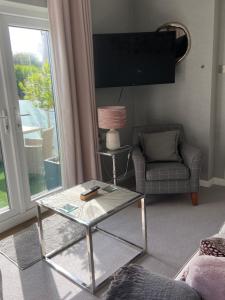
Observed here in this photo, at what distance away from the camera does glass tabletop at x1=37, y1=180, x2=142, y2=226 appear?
74.6 inches

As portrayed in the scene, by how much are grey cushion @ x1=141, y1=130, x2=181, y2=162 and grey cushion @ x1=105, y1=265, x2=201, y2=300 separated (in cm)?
246

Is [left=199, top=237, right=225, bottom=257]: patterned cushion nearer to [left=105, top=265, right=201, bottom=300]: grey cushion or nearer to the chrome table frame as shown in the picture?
[left=105, top=265, right=201, bottom=300]: grey cushion

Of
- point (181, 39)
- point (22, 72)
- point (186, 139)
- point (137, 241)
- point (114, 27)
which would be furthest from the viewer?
point (186, 139)

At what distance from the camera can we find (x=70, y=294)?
186 centimetres

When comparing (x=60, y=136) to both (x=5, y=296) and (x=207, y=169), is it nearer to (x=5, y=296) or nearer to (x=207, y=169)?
(x=5, y=296)

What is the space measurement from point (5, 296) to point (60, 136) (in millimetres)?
→ 1636

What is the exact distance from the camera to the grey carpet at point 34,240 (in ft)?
7.45

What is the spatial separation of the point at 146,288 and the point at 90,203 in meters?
1.30

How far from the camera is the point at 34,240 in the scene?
2.52m

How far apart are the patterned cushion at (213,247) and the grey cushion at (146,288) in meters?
0.28

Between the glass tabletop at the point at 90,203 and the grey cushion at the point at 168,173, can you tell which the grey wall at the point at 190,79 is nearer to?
the grey cushion at the point at 168,173

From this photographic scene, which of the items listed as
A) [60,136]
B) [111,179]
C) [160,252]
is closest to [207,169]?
[111,179]

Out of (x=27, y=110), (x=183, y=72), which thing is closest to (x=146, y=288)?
(x=27, y=110)

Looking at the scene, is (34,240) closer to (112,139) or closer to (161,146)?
(112,139)
